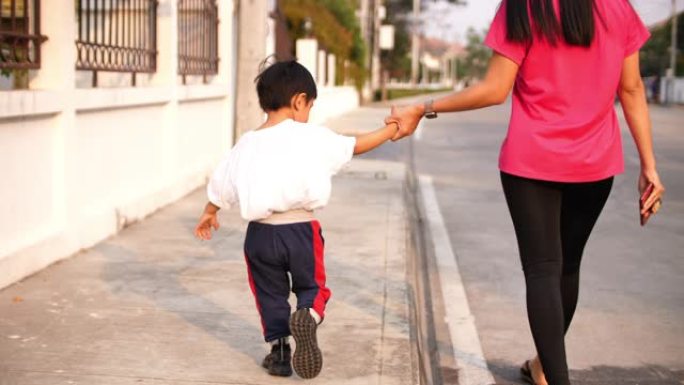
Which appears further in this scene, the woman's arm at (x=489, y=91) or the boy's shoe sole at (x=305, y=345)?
the boy's shoe sole at (x=305, y=345)

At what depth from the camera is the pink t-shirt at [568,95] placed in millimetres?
3971

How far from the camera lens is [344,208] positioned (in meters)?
10.1

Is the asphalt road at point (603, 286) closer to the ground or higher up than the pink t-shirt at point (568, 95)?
closer to the ground

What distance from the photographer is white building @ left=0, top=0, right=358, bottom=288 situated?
21.3 feet

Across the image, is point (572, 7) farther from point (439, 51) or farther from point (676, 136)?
point (439, 51)

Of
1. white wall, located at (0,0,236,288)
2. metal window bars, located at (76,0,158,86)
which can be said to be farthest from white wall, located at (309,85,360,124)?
metal window bars, located at (76,0,158,86)

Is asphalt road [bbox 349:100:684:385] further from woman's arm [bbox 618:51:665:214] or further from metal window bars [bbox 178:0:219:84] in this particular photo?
metal window bars [bbox 178:0:219:84]

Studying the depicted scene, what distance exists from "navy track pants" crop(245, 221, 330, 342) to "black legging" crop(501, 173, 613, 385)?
79 cm

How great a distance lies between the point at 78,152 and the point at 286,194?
374cm

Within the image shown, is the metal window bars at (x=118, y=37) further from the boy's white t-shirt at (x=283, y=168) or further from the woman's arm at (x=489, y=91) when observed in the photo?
the woman's arm at (x=489, y=91)

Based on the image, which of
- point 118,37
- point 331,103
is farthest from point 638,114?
point 331,103

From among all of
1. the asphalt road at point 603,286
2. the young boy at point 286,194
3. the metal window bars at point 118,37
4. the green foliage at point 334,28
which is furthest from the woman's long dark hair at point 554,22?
the green foliage at point 334,28

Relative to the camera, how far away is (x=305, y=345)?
13.8 ft

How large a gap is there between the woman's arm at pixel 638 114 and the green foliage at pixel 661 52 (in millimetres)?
61654
